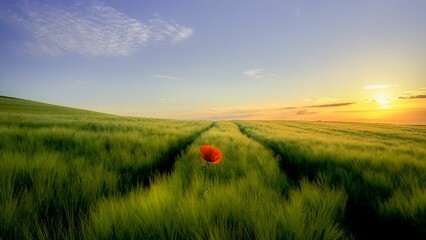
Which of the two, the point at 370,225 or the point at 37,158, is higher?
the point at 37,158

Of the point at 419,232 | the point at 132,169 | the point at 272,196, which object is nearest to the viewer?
the point at 419,232

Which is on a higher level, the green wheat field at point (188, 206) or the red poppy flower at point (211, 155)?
the red poppy flower at point (211, 155)

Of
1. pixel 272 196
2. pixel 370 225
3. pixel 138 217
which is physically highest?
pixel 138 217

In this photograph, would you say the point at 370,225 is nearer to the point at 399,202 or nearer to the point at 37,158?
the point at 399,202

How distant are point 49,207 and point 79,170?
564mm

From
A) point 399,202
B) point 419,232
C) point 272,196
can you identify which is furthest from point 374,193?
point 272,196

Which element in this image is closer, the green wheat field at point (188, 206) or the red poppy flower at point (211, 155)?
the green wheat field at point (188, 206)

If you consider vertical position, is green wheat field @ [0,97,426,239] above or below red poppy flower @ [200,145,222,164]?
below

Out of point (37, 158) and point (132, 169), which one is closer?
point (37, 158)

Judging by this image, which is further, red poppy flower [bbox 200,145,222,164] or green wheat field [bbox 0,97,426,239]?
red poppy flower [bbox 200,145,222,164]

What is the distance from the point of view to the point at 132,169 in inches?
101

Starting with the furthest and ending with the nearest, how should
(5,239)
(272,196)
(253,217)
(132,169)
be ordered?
(132,169)
(272,196)
(253,217)
(5,239)

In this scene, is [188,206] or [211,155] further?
[211,155]

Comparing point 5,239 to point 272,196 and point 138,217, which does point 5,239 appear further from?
point 272,196
